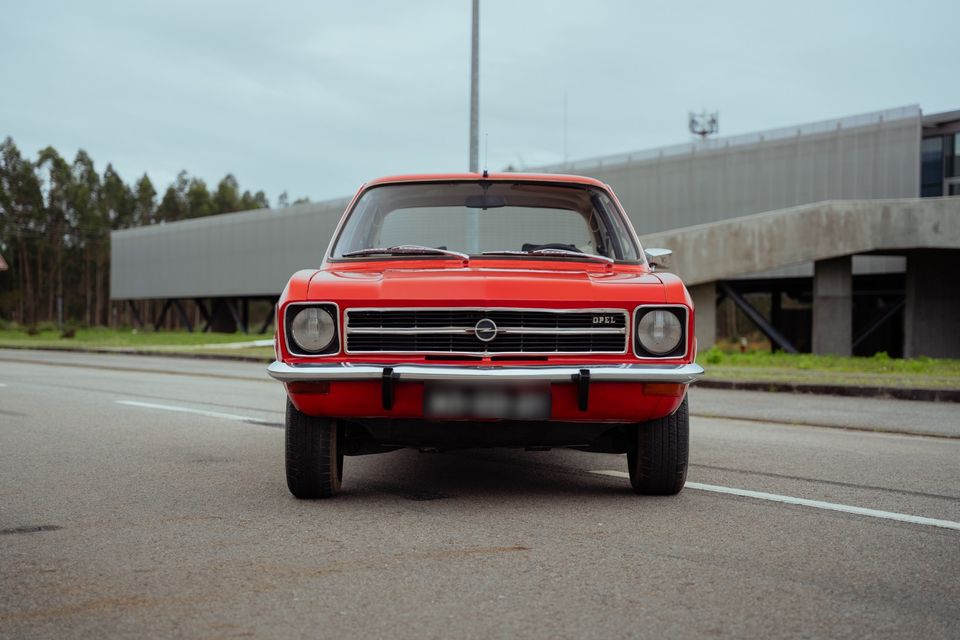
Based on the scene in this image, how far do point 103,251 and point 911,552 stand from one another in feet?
335

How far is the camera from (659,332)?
4625 mm

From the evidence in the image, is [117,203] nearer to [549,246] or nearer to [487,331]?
[549,246]

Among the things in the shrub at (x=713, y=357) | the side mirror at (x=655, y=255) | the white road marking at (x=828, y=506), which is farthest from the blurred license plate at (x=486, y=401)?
the shrub at (x=713, y=357)

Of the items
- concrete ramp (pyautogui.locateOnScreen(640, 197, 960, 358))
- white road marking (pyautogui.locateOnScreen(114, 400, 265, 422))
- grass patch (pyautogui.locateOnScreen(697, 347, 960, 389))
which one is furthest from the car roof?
concrete ramp (pyautogui.locateOnScreen(640, 197, 960, 358))

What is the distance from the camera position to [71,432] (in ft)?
25.9

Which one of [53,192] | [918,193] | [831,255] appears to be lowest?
[831,255]

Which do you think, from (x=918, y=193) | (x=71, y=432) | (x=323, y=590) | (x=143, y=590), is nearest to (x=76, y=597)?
(x=143, y=590)

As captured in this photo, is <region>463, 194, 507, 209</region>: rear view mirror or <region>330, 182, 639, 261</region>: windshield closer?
<region>330, 182, 639, 261</region>: windshield

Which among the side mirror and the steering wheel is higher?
the steering wheel

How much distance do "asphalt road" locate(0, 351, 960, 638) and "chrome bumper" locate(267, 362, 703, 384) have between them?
2.11ft

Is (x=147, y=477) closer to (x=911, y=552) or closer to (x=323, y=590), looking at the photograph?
(x=323, y=590)

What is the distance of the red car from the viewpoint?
4.45m

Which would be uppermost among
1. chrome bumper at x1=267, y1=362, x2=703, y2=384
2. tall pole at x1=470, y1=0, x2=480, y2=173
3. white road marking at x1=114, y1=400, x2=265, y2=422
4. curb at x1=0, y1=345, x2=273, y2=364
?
tall pole at x1=470, y1=0, x2=480, y2=173

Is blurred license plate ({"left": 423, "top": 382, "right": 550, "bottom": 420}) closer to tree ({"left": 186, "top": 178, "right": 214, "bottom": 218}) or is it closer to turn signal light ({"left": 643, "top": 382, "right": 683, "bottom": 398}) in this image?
turn signal light ({"left": 643, "top": 382, "right": 683, "bottom": 398})
